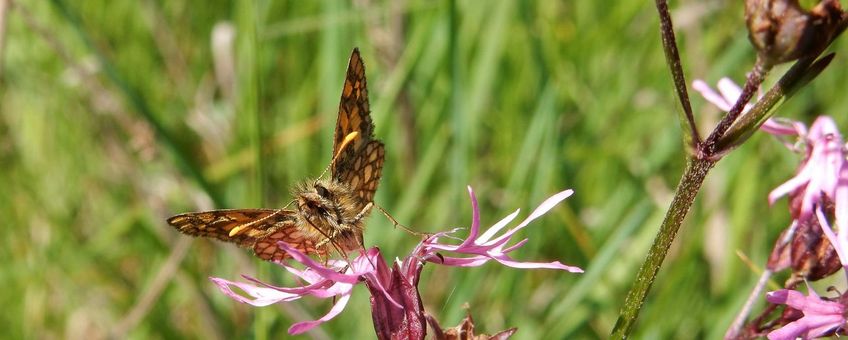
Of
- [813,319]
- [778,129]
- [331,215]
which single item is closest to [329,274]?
[331,215]

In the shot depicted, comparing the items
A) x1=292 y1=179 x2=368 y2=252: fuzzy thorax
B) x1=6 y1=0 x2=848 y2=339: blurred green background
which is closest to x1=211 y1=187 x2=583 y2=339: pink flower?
x1=292 y1=179 x2=368 y2=252: fuzzy thorax

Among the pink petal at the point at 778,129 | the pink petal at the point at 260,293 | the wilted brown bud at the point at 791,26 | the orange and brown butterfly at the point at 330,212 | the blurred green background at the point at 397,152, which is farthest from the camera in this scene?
the blurred green background at the point at 397,152

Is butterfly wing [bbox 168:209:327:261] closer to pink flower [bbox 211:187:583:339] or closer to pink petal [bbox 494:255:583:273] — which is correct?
pink flower [bbox 211:187:583:339]

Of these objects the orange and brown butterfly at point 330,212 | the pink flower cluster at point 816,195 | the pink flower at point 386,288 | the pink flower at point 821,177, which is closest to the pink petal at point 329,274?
the pink flower at point 386,288

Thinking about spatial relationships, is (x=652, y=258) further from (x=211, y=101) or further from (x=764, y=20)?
(x=211, y=101)

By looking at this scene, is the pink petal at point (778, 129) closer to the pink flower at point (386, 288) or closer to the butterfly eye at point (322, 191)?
the pink flower at point (386, 288)

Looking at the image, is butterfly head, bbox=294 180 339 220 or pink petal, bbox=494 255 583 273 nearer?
pink petal, bbox=494 255 583 273

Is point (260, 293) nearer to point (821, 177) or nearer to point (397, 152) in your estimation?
point (821, 177)

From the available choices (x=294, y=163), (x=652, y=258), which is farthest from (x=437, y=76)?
(x=652, y=258)
